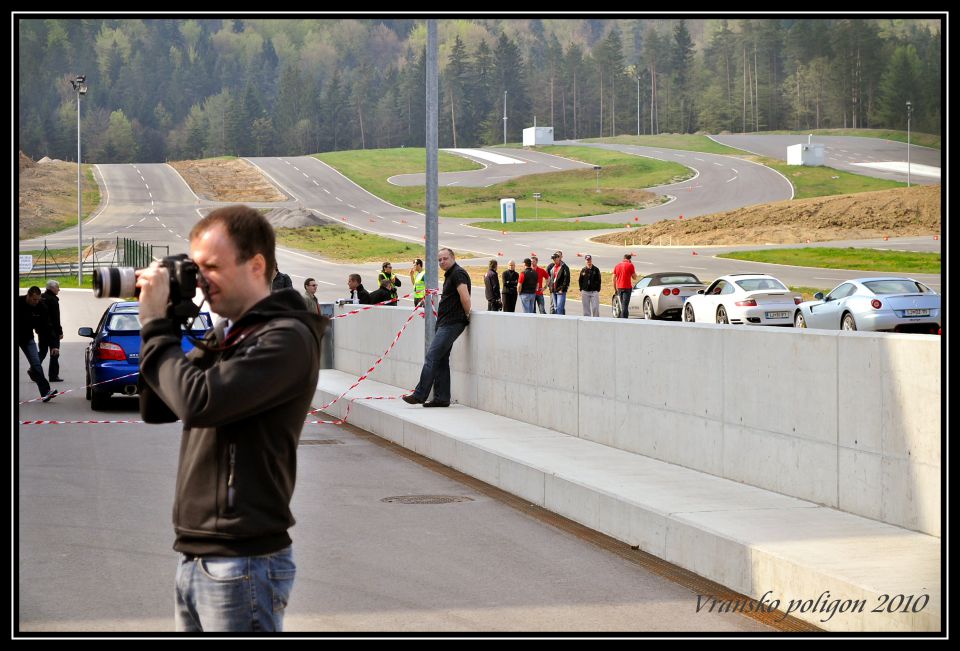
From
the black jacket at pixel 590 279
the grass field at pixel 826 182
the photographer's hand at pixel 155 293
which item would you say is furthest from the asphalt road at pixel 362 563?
the grass field at pixel 826 182

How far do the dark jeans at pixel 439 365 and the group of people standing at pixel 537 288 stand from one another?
16.1 m

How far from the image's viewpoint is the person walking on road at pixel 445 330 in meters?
16.0

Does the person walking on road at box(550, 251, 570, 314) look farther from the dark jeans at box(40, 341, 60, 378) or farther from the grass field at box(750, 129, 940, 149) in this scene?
the grass field at box(750, 129, 940, 149)

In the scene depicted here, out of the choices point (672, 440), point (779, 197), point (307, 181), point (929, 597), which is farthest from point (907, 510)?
point (307, 181)

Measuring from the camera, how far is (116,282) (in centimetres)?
344

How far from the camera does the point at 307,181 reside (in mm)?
111812

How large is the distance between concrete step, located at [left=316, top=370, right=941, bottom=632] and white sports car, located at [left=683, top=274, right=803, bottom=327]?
728 inches

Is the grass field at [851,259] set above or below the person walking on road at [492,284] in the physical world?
above

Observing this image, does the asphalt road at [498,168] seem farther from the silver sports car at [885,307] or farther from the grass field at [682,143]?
the silver sports car at [885,307]

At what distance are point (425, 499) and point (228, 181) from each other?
104 metres

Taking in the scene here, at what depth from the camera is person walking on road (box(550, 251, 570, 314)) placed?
34406 mm

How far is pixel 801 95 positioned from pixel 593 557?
165m

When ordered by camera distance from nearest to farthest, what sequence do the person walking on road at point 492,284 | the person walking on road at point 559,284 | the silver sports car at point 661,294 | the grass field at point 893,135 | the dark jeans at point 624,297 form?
the person walking on road at point 492,284 < the person walking on road at point 559,284 < the dark jeans at point 624,297 < the silver sports car at point 661,294 < the grass field at point 893,135

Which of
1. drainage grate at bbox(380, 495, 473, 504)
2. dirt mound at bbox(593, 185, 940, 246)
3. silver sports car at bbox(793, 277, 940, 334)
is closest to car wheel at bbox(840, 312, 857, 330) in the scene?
silver sports car at bbox(793, 277, 940, 334)
